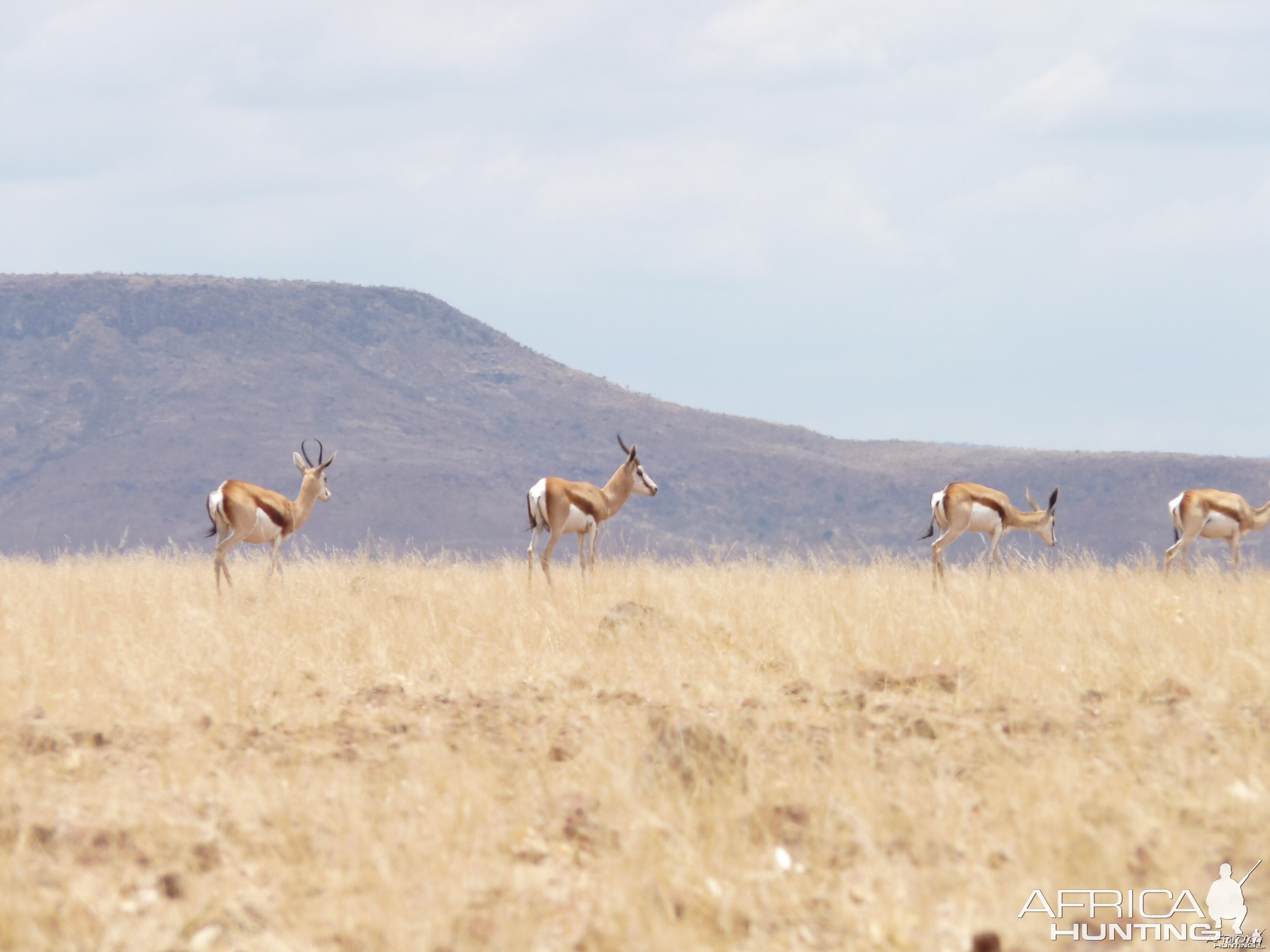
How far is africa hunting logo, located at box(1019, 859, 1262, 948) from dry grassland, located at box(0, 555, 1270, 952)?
2.9 inches

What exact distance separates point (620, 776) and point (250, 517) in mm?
11336

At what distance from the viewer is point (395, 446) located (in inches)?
3848

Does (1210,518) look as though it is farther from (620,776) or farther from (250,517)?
(620,776)

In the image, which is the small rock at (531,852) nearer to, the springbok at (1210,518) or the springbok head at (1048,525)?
the springbok at (1210,518)

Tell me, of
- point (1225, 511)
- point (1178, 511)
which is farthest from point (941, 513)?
point (1225, 511)

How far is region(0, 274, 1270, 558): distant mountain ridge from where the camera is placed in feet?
277

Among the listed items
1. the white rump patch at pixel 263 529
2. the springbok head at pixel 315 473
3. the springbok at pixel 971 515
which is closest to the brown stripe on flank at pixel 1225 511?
the springbok at pixel 971 515

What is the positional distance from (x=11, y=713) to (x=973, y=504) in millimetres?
14466

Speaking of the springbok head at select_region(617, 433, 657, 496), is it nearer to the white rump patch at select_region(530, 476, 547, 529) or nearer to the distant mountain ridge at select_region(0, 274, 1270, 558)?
the white rump patch at select_region(530, 476, 547, 529)

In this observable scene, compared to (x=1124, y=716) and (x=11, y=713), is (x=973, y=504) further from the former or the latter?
(x=11, y=713)

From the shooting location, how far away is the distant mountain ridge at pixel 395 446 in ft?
277

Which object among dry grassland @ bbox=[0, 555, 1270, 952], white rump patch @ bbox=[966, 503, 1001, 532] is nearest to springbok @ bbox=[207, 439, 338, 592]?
dry grassland @ bbox=[0, 555, 1270, 952]

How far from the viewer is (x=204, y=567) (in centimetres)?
1855

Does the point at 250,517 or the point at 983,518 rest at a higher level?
the point at 983,518
